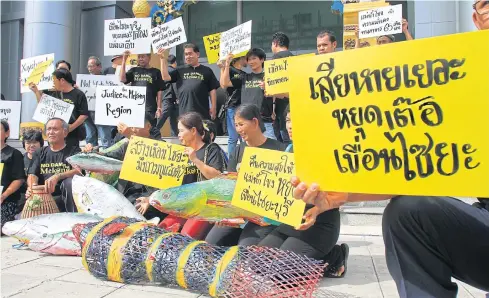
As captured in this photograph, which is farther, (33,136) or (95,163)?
(33,136)

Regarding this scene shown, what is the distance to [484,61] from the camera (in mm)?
1401

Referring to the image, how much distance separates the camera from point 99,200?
3.82 m

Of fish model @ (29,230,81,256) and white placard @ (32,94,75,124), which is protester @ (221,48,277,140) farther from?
fish model @ (29,230,81,256)

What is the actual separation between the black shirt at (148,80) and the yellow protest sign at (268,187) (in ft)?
10.5

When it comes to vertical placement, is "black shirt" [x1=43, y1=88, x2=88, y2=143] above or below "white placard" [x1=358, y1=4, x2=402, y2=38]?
below

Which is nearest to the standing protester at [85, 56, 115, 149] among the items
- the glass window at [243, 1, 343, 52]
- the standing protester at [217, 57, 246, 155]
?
the standing protester at [217, 57, 246, 155]

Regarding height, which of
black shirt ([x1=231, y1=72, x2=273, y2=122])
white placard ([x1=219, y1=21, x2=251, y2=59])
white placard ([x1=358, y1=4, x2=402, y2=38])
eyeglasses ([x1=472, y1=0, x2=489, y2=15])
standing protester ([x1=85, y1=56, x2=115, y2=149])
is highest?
white placard ([x1=358, y1=4, x2=402, y2=38])

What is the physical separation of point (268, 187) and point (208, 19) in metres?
8.48

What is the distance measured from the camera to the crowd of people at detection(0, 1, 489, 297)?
1.56 m

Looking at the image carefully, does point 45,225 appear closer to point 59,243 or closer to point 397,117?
point 59,243

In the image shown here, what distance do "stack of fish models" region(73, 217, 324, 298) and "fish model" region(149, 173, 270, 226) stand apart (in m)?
0.20

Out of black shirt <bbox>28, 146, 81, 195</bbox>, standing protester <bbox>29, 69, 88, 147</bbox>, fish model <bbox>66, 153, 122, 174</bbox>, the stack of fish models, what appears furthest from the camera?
standing protester <bbox>29, 69, 88, 147</bbox>

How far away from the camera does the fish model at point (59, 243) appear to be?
11.9ft

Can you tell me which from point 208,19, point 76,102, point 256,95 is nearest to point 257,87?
point 256,95
